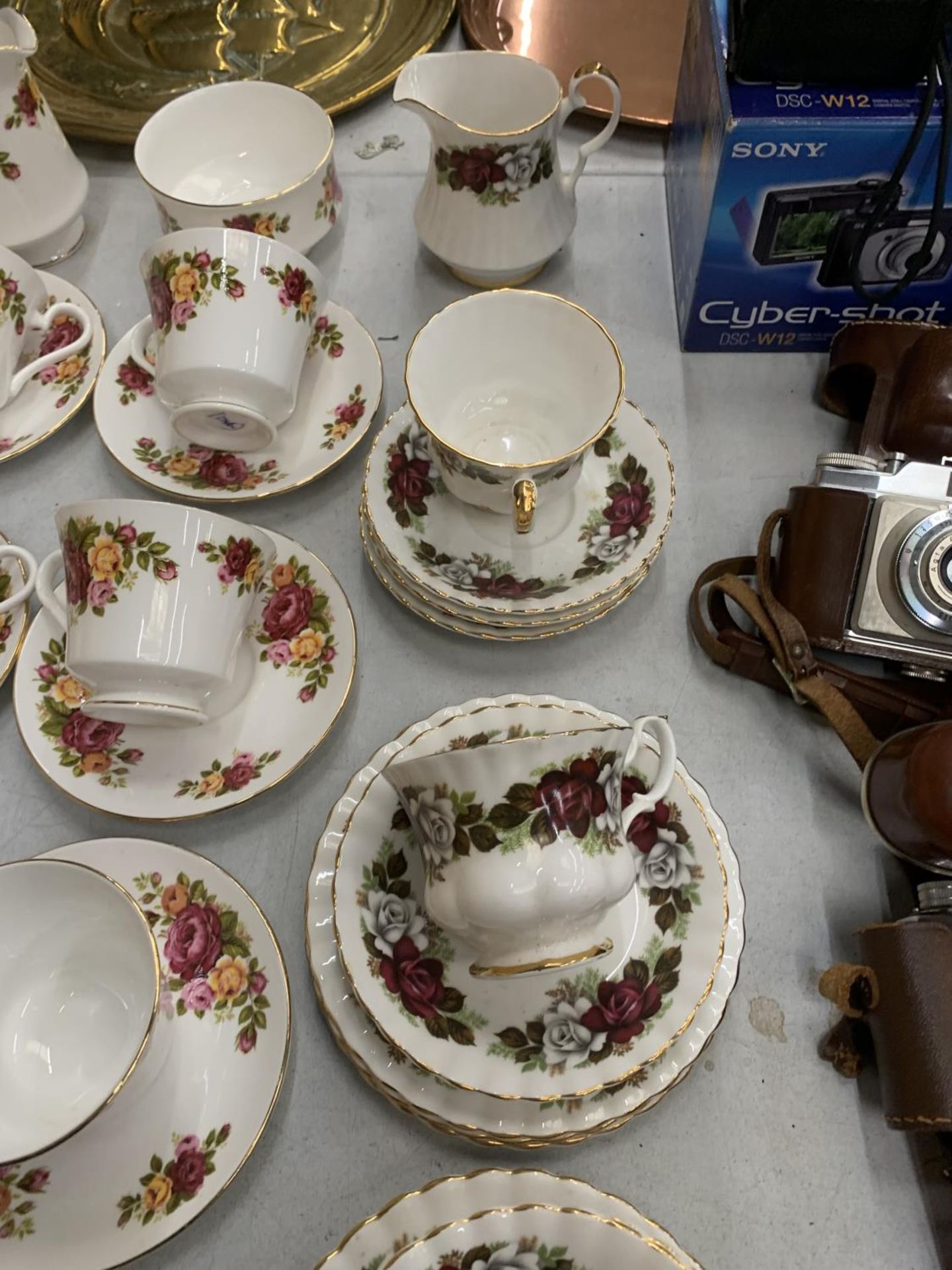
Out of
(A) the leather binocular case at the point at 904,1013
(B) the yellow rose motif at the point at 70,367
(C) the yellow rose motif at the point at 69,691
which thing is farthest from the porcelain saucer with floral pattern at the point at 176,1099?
(B) the yellow rose motif at the point at 70,367

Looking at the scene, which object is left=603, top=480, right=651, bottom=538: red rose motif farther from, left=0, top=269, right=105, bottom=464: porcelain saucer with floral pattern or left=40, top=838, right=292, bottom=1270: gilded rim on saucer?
left=0, top=269, right=105, bottom=464: porcelain saucer with floral pattern

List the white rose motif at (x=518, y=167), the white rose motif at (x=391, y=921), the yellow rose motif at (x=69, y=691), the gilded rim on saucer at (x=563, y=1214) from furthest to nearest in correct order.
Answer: the white rose motif at (x=518, y=167) → the yellow rose motif at (x=69, y=691) → the white rose motif at (x=391, y=921) → the gilded rim on saucer at (x=563, y=1214)

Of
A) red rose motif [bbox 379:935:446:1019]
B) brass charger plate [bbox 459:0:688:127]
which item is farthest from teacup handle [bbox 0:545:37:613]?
brass charger plate [bbox 459:0:688:127]

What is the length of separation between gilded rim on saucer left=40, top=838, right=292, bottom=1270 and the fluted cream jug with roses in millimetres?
534

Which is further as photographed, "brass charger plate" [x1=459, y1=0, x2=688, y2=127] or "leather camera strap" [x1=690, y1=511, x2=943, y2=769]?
"brass charger plate" [x1=459, y1=0, x2=688, y2=127]

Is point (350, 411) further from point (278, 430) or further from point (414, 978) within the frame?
point (414, 978)

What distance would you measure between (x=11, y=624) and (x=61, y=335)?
289 millimetres

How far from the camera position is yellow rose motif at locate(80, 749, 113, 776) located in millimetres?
581

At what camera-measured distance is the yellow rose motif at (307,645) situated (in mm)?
623

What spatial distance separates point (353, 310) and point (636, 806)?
0.56 m

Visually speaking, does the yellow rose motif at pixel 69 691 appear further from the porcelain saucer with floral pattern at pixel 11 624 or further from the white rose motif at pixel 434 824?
the white rose motif at pixel 434 824

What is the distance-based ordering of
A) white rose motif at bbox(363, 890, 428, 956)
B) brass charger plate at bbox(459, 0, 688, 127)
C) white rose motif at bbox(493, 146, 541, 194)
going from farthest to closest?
brass charger plate at bbox(459, 0, 688, 127)
white rose motif at bbox(493, 146, 541, 194)
white rose motif at bbox(363, 890, 428, 956)

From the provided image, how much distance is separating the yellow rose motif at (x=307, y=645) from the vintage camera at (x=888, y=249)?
1.61 feet

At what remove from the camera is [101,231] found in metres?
0.88
